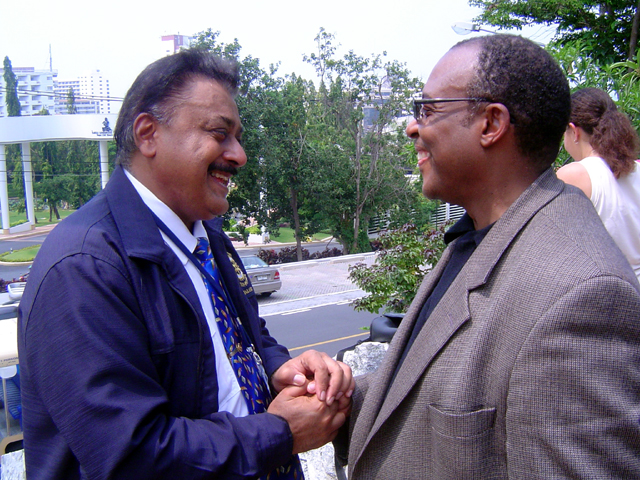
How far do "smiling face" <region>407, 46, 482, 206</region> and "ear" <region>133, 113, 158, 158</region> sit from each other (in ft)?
2.84

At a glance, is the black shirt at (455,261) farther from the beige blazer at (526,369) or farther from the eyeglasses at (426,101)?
the eyeglasses at (426,101)

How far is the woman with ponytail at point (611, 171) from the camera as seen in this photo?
106 inches

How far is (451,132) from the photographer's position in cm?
160

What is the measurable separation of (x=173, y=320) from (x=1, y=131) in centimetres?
3603

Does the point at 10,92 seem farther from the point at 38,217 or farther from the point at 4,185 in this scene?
the point at 4,185

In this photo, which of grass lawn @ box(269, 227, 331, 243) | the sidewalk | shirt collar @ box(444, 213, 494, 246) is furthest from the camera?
grass lawn @ box(269, 227, 331, 243)

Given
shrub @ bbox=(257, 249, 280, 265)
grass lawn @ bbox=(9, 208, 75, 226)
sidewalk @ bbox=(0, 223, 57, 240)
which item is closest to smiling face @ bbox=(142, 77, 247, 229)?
shrub @ bbox=(257, 249, 280, 265)

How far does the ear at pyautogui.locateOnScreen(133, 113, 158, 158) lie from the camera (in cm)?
168

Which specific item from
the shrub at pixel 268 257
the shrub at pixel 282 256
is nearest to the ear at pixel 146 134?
the shrub at pixel 268 257

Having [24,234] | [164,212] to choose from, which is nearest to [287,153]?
[164,212]

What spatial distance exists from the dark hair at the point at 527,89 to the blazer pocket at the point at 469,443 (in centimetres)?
75

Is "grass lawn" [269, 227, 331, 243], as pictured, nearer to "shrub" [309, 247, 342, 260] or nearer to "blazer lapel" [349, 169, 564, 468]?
"shrub" [309, 247, 342, 260]

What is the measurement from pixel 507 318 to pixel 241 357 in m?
0.93

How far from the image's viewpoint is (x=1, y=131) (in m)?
31.5
